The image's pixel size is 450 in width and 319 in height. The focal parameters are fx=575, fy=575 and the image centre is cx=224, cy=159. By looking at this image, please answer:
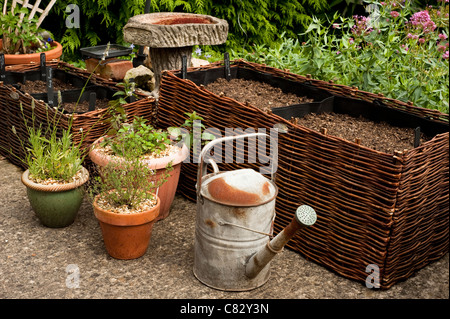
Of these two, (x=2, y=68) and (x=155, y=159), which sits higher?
(x=2, y=68)

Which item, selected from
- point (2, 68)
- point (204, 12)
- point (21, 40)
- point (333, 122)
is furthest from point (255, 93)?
point (204, 12)

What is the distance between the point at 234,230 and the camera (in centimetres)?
315

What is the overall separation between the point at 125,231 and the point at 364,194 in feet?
4.64

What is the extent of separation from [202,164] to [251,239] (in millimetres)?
499

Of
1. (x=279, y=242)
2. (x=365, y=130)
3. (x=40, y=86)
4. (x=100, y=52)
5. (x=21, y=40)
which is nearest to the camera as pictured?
(x=279, y=242)

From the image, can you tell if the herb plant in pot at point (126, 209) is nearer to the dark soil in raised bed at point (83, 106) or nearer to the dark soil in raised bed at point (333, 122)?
the dark soil in raised bed at point (333, 122)

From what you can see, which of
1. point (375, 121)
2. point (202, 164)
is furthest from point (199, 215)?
point (375, 121)

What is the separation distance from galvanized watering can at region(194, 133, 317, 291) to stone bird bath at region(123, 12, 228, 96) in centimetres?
203

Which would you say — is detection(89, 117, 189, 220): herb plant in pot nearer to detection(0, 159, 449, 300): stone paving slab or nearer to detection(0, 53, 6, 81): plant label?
detection(0, 159, 449, 300): stone paving slab

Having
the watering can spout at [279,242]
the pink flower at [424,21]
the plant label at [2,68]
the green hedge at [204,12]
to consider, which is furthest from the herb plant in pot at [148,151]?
the green hedge at [204,12]

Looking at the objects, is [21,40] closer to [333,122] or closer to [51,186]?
[51,186]

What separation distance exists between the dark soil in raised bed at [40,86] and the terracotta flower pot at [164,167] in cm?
125

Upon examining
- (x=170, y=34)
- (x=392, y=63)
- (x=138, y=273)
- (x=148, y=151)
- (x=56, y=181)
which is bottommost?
(x=138, y=273)

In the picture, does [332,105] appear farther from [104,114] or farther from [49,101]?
[49,101]
